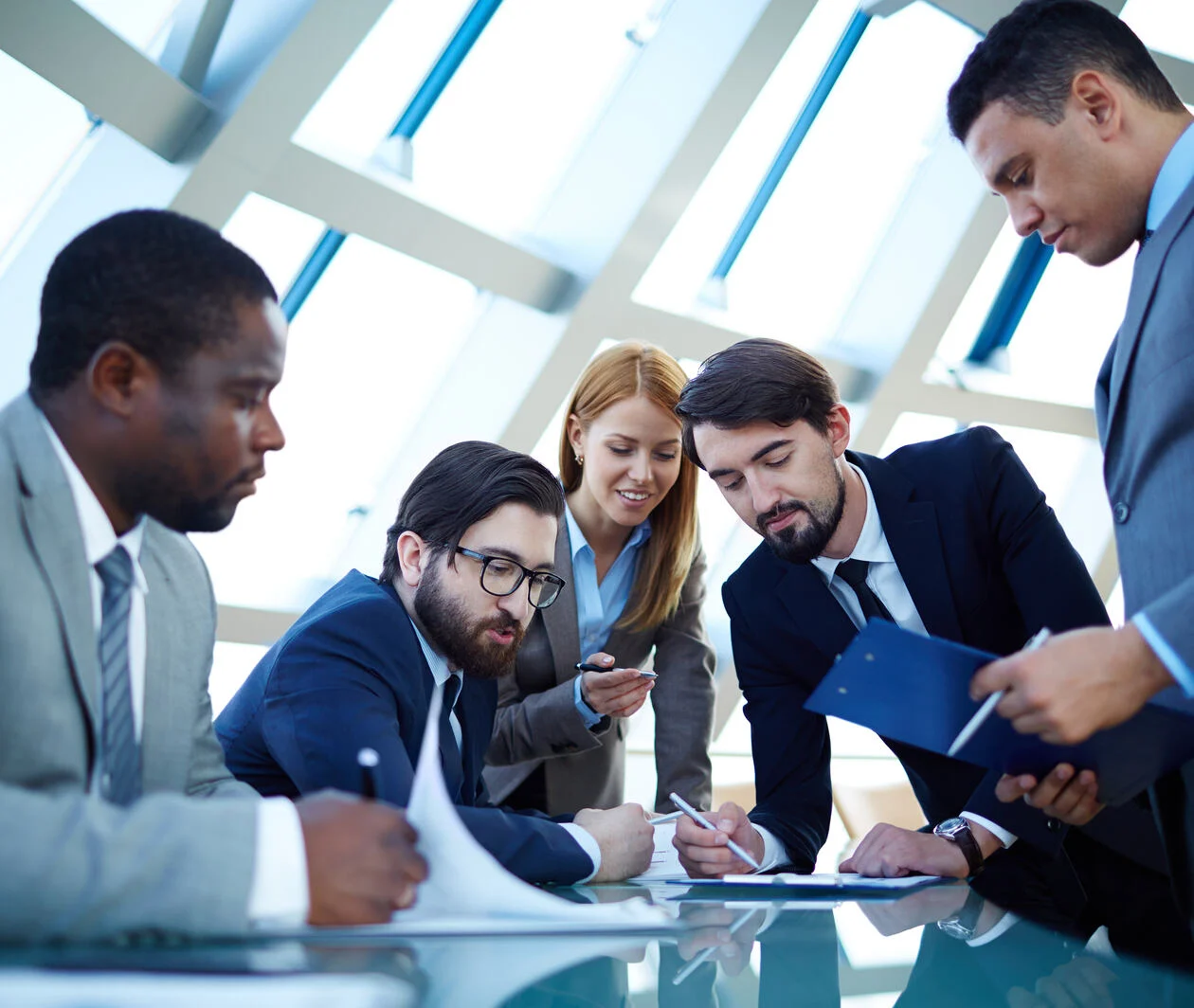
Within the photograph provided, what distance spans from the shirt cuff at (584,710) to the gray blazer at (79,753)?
1230 mm

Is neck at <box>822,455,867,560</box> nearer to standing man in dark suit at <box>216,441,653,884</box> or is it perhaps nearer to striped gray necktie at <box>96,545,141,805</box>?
standing man in dark suit at <box>216,441,653,884</box>

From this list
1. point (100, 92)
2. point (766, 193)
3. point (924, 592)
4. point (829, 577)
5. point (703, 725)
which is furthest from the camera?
point (766, 193)

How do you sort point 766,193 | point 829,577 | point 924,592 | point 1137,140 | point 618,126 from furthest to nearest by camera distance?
point 766,193, point 618,126, point 829,577, point 924,592, point 1137,140

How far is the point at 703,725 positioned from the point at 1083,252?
5.22 ft

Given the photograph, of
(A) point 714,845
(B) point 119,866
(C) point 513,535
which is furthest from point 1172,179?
(B) point 119,866

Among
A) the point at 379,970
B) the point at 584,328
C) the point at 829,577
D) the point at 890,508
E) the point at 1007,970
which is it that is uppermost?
the point at 584,328

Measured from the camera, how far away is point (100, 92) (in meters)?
3.75

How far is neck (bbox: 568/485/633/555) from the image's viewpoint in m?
3.01

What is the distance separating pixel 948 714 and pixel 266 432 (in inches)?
36.9

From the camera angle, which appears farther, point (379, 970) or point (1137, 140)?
point (1137, 140)

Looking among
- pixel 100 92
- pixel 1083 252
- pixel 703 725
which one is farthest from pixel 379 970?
pixel 100 92

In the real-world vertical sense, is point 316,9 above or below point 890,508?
above

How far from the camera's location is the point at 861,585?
232 cm

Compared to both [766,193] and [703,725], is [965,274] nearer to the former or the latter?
[766,193]
